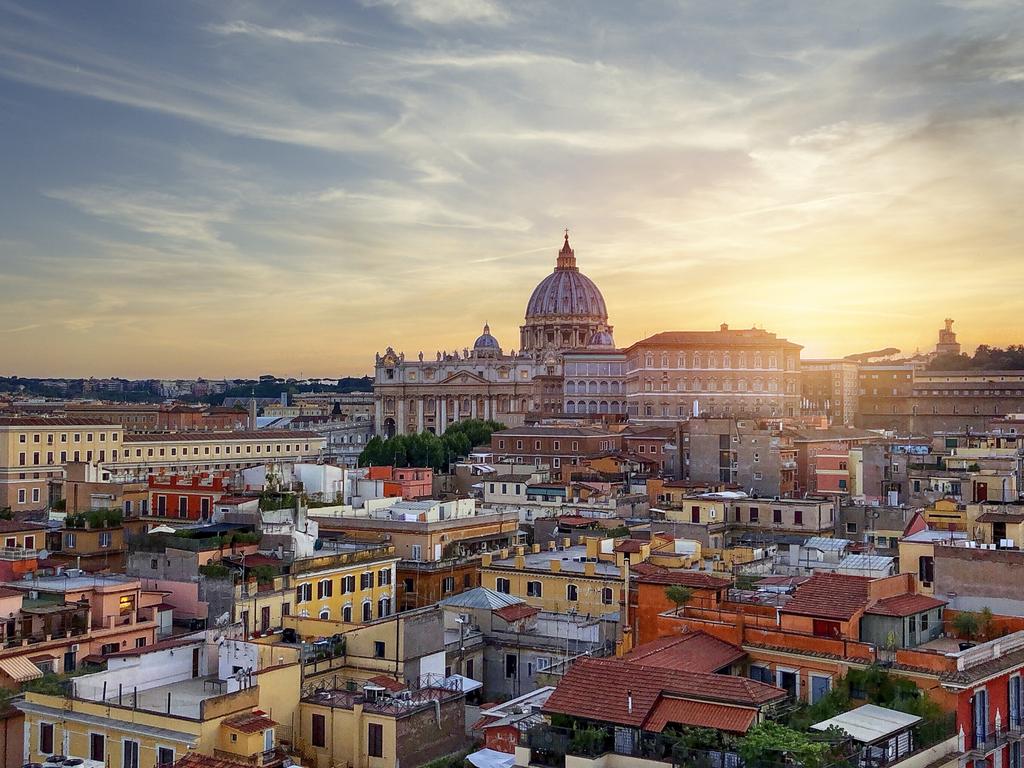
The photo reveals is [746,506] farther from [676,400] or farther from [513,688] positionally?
[676,400]

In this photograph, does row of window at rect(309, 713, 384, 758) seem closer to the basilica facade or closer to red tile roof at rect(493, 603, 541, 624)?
red tile roof at rect(493, 603, 541, 624)

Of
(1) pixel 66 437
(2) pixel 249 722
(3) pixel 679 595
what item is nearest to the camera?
(2) pixel 249 722

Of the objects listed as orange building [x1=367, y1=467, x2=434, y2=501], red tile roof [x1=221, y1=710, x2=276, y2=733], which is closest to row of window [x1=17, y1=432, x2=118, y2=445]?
orange building [x1=367, y1=467, x2=434, y2=501]

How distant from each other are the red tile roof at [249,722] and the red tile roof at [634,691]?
12.7ft

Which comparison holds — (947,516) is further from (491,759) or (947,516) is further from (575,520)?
(491,759)

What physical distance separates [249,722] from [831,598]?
7040mm

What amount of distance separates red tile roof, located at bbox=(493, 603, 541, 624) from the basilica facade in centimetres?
6928

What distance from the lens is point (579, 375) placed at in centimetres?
9856

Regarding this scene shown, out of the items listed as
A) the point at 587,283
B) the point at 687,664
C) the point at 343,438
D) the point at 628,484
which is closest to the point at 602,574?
the point at 687,664

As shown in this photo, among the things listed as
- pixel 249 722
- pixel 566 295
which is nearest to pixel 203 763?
pixel 249 722

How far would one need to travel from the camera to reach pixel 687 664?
13.2m

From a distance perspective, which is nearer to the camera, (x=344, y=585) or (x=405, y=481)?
(x=344, y=585)

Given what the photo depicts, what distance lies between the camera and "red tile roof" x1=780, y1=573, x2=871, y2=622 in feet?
46.6

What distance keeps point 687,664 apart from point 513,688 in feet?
25.6
